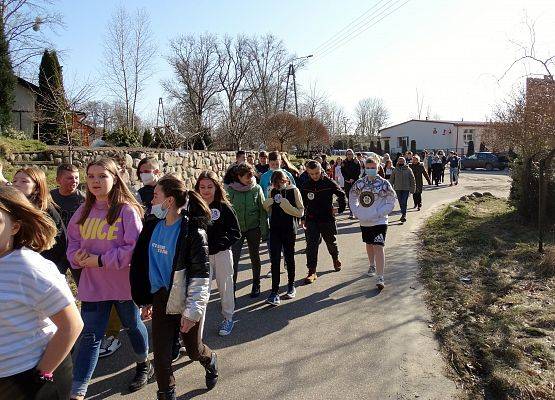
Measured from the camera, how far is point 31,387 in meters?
1.96

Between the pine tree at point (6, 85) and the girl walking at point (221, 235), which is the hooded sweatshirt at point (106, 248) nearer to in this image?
the girl walking at point (221, 235)

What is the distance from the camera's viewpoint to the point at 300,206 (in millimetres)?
5945

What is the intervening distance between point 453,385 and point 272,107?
45269 mm

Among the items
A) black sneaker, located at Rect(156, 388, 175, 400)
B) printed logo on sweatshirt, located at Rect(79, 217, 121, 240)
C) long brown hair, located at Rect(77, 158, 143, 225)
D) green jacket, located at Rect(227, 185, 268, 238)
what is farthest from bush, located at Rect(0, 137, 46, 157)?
black sneaker, located at Rect(156, 388, 175, 400)

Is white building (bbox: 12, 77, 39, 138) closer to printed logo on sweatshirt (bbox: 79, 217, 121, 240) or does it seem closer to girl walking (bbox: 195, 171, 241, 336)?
girl walking (bbox: 195, 171, 241, 336)

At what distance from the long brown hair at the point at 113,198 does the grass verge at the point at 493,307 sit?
122 inches

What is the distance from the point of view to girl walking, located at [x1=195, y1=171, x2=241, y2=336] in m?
4.52

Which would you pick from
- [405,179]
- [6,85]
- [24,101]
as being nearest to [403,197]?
[405,179]

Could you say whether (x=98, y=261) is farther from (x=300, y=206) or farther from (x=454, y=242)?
(x=454, y=242)

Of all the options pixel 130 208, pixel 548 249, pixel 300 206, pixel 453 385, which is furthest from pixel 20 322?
pixel 548 249

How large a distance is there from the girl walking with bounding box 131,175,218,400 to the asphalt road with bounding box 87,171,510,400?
24.1 inches

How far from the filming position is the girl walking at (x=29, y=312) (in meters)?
1.92

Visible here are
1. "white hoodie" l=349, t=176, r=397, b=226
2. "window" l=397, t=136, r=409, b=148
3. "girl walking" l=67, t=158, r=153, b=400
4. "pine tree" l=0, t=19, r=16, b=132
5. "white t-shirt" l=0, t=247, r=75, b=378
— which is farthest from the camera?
"window" l=397, t=136, r=409, b=148

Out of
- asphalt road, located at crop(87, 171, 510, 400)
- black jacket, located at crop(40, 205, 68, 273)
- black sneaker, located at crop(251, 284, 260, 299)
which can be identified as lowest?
asphalt road, located at crop(87, 171, 510, 400)
